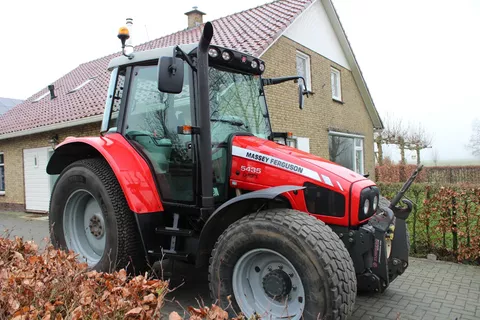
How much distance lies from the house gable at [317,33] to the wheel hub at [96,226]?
8698mm

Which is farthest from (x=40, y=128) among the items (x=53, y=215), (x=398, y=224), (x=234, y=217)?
(x=398, y=224)

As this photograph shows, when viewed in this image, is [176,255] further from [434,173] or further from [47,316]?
[434,173]

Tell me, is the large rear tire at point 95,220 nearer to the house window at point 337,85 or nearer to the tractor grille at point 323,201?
the tractor grille at point 323,201

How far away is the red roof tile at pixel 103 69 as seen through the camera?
34.8ft

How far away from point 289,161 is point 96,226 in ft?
7.47

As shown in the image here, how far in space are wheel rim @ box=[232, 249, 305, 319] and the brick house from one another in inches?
279

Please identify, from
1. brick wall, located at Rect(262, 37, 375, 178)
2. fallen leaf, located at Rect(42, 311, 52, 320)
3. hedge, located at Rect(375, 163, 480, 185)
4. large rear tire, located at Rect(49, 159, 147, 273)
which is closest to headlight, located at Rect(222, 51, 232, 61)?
large rear tire, located at Rect(49, 159, 147, 273)

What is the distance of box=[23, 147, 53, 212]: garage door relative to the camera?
12742mm

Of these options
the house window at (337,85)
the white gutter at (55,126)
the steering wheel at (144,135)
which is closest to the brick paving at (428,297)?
the steering wheel at (144,135)

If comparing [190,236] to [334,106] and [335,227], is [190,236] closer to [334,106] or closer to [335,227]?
[335,227]

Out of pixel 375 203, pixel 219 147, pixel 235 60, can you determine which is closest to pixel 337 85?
pixel 235 60

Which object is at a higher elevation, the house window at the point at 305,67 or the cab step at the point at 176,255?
the house window at the point at 305,67

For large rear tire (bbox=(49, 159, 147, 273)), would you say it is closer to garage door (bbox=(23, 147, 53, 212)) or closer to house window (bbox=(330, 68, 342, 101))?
garage door (bbox=(23, 147, 53, 212))

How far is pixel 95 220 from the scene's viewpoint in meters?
4.28
